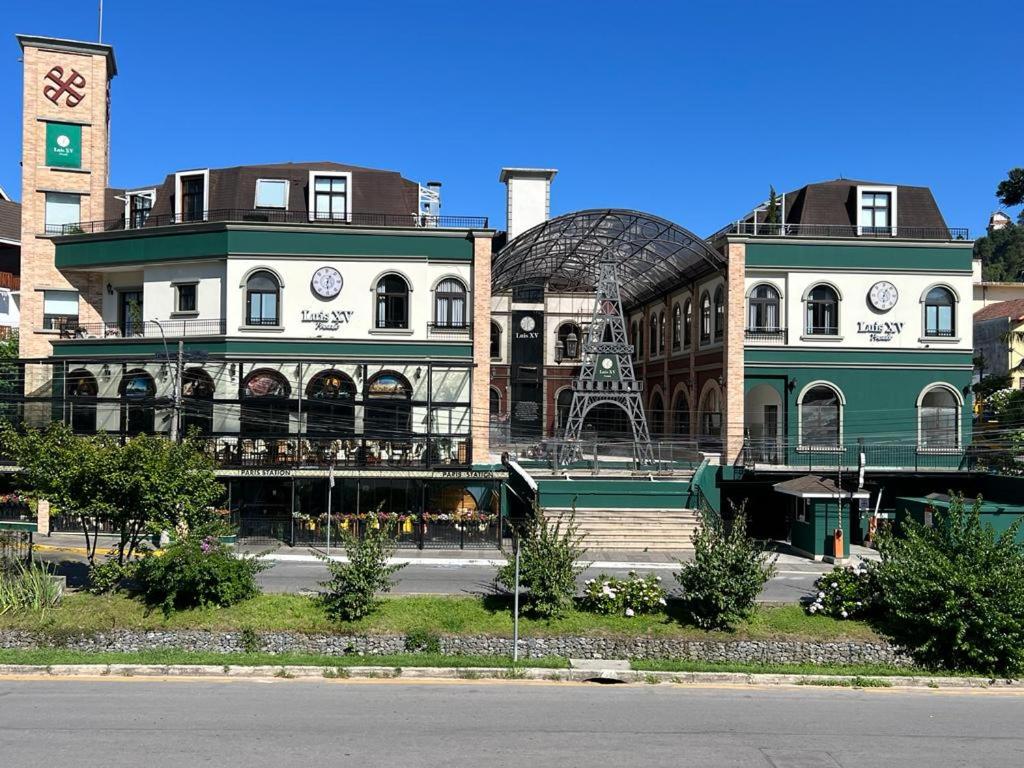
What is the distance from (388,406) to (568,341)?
85.1 feet

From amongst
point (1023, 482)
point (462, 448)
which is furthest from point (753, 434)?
point (462, 448)

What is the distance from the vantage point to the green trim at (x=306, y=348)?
32.8 meters

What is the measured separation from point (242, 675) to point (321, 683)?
5.15 feet

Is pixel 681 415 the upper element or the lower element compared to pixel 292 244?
lower

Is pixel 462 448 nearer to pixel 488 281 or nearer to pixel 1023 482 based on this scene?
pixel 488 281

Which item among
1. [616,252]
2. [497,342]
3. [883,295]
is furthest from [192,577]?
[497,342]

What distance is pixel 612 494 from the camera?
102ft

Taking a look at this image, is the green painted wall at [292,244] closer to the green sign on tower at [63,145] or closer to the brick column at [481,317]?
the brick column at [481,317]

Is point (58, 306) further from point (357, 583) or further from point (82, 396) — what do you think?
point (357, 583)

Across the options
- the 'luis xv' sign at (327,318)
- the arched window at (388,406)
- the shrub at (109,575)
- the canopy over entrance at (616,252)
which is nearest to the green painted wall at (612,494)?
the arched window at (388,406)

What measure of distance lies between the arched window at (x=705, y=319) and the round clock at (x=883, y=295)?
21.7 feet

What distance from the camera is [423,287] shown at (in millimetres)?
33469

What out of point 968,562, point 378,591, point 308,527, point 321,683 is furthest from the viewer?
point 308,527

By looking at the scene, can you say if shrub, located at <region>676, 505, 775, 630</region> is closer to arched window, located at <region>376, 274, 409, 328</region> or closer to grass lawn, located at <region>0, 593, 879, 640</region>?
grass lawn, located at <region>0, 593, 879, 640</region>
